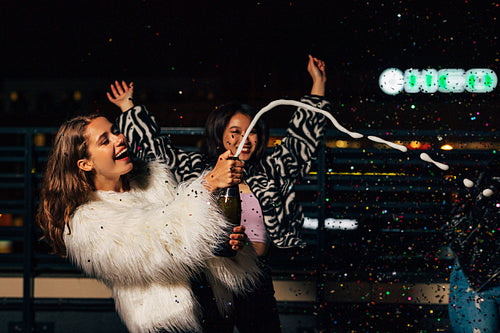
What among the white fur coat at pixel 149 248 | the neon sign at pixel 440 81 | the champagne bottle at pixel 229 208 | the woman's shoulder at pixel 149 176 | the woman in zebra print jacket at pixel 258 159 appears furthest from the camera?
the neon sign at pixel 440 81

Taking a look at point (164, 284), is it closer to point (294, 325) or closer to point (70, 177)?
point (70, 177)

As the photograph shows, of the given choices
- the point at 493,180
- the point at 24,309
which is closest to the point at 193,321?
the point at 493,180

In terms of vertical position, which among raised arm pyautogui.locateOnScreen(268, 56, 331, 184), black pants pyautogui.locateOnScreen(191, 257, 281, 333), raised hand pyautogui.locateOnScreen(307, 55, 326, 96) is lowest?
black pants pyautogui.locateOnScreen(191, 257, 281, 333)

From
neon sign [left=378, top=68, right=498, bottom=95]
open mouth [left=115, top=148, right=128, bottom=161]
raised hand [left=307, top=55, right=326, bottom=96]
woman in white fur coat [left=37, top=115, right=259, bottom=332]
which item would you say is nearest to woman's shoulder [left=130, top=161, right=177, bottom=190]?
woman in white fur coat [left=37, top=115, right=259, bottom=332]

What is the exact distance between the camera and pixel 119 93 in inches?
71.2

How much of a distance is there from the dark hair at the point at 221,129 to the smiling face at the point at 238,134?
0.01 m

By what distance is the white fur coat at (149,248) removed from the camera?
136cm

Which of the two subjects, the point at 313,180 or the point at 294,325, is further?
the point at 313,180

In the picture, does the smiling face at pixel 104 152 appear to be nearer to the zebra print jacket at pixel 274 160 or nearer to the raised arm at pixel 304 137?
the zebra print jacket at pixel 274 160

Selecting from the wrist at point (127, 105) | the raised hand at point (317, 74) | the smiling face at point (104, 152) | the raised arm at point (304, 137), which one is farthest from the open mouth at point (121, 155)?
the raised hand at point (317, 74)

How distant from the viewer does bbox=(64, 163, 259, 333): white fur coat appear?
1361mm

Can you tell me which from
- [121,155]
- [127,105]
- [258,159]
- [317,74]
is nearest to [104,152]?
[121,155]

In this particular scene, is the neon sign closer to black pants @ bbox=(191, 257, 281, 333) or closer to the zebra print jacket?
the zebra print jacket

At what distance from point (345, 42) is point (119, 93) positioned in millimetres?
3126
